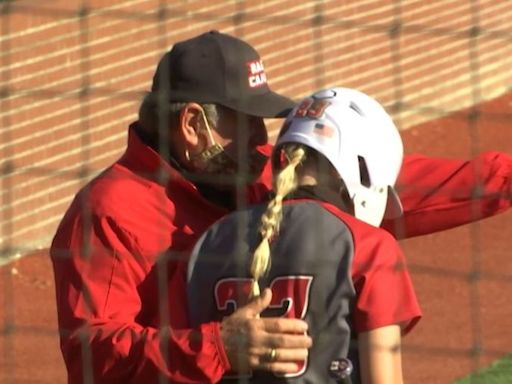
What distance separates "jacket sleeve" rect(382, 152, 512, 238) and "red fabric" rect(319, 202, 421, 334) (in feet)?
2.10

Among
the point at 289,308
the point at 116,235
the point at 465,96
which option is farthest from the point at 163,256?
the point at 465,96

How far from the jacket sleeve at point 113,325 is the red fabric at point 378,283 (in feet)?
1.08

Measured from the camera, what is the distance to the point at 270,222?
3367mm

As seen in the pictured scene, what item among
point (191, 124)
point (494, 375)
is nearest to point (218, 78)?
point (191, 124)

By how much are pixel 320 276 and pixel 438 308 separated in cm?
374

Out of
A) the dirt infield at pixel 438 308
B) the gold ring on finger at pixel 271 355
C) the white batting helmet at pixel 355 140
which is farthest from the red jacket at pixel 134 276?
the dirt infield at pixel 438 308

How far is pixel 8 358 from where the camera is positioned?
6465mm

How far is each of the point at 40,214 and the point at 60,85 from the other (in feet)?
2.12

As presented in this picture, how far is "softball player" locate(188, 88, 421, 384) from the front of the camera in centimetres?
332

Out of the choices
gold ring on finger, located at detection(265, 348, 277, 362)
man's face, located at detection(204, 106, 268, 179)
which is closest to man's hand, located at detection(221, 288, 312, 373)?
gold ring on finger, located at detection(265, 348, 277, 362)

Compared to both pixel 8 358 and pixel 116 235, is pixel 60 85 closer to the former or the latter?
pixel 8 358

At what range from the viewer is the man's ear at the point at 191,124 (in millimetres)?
3793

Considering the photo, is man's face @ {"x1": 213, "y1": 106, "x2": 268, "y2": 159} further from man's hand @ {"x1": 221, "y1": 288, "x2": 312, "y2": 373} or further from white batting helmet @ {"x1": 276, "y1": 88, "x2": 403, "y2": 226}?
man's hand @ {"x1": 221, "y1": 288, "x2": 312, "y2": 373}

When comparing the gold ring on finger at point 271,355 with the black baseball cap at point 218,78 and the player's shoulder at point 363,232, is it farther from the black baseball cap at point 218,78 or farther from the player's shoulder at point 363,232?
the black baseball cap at point 218,78
